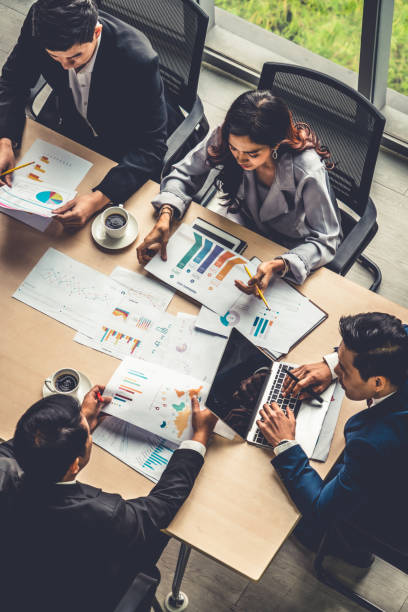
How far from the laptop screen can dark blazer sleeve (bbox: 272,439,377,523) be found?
0.16 meters

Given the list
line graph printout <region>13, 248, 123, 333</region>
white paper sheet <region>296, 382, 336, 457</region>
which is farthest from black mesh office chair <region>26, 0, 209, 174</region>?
white paper sheet <region>296, 382, 336, 457</region>

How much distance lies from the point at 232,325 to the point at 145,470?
0.51 meters

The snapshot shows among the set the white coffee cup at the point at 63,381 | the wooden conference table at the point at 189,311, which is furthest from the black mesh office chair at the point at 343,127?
the white coffee cup at the point at 63,381

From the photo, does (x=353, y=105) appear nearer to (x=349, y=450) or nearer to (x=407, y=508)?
(x=349, y=450)

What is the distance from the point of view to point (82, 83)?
2.01 meters

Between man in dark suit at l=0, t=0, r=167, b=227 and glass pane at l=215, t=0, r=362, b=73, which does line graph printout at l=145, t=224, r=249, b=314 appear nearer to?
man in dark suit at l=0, t=0, r=167, b=227

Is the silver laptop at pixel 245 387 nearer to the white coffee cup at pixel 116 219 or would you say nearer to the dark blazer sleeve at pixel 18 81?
the white coffee cup at pixel 116 219

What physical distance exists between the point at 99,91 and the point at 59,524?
149 cm

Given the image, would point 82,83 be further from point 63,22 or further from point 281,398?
point 281,398

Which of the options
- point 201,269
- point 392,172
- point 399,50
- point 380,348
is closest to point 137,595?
point 380,348

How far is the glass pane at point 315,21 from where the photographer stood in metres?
2.88

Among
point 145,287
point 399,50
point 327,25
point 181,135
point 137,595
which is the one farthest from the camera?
point 327,25

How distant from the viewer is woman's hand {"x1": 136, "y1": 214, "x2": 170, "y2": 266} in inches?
71.1

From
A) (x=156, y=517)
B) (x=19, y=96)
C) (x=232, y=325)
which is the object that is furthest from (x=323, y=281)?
Answer: (x=19, y=96)
